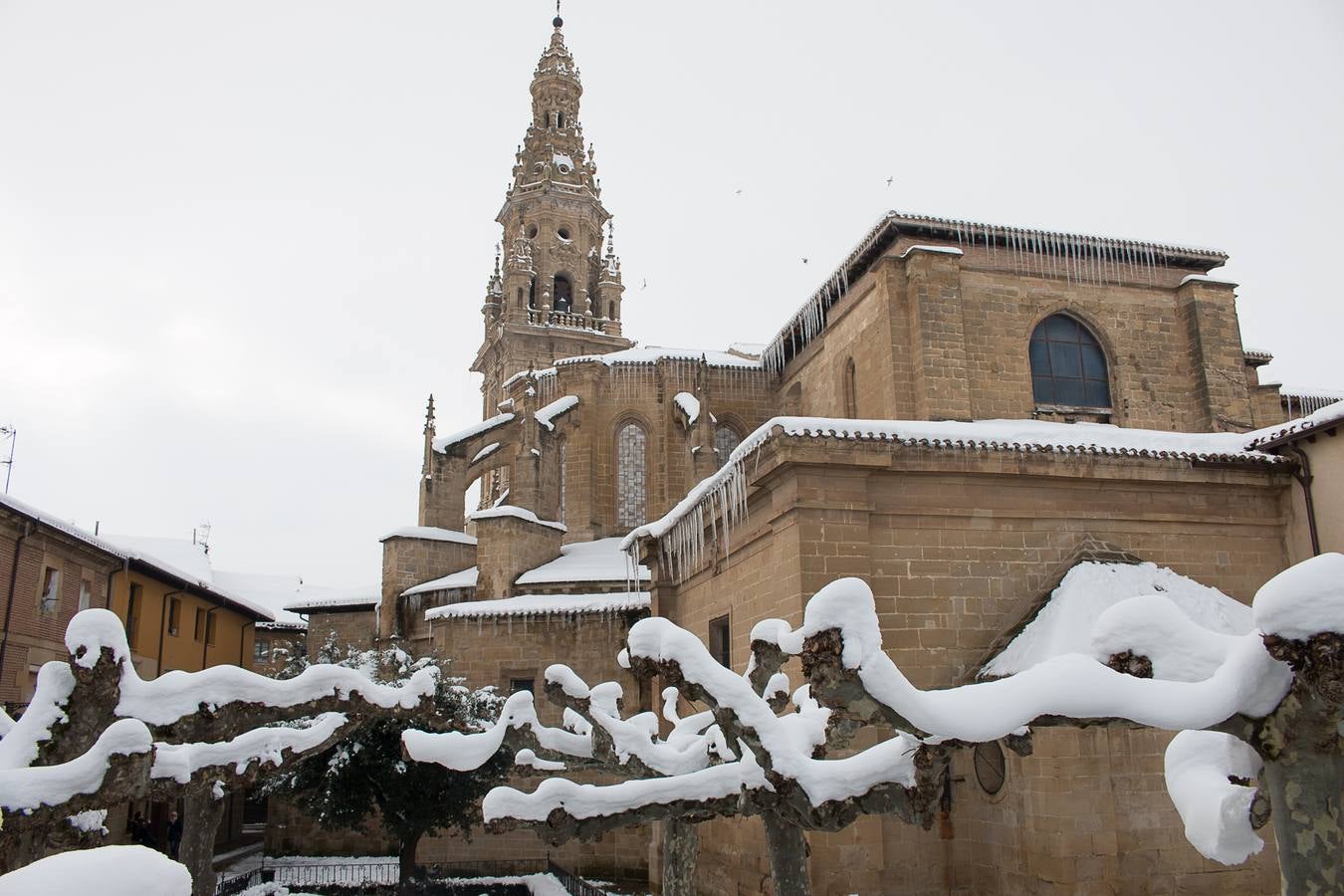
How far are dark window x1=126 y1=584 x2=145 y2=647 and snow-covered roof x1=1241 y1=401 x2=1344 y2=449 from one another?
804 inches

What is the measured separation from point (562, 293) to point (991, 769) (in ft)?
102

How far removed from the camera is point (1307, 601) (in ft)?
12.7

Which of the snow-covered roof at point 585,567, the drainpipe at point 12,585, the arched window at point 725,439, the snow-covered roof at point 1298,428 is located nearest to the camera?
the snow-covered roof at point 1298,428

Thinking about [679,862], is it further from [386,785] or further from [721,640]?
[386,785]

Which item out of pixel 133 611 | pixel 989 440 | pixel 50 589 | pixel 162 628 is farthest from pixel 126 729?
pixel 162 628

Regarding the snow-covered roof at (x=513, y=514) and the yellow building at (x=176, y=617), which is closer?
the yellow building at (x=176, y=617)

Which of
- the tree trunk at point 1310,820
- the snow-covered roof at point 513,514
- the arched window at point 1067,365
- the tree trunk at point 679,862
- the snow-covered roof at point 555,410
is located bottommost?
the tree trunk at point 679,862

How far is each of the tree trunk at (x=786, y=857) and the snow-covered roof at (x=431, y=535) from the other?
62.9 feet

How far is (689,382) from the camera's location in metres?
26.3

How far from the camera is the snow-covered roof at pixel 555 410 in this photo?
1014 inches

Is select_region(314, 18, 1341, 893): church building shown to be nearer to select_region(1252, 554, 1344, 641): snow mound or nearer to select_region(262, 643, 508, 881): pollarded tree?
select_region(1252, 554, 1344, 641): snow mound

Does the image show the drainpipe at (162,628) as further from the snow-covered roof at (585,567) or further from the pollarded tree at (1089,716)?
the pollarded tree at (1089,716)

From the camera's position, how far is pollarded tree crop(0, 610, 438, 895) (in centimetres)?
561

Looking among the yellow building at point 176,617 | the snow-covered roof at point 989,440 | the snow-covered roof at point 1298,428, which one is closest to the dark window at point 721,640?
the snow-covered roof at point 989,440
